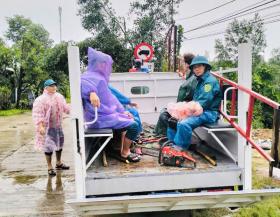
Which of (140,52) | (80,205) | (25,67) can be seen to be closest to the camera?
(80,205)

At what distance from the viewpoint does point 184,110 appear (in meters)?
5.04

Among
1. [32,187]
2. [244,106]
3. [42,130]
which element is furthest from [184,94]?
[32,187]

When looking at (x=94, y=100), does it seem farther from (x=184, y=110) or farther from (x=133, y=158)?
(x=184, y=110)

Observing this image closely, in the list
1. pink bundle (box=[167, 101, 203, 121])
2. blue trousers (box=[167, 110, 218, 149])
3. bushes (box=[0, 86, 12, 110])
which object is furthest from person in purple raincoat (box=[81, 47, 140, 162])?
bushes (box=[0, 86, 12, 110])

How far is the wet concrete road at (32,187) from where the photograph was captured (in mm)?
5852

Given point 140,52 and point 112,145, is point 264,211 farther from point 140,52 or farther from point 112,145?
point 140,52

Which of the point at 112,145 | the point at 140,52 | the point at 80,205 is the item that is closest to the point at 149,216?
the point at 112,145

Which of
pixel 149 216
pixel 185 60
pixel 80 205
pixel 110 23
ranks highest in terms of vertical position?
pixel 110 23

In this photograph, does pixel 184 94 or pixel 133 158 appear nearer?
pixel 133 158

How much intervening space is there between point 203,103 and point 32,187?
3707mm

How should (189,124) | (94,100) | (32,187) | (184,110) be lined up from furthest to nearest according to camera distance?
(32,187) < (184,110) < (189,124) < (94,100)

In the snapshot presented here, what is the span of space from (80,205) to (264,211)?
2823 millimetres

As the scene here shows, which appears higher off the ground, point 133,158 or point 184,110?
point 184,110

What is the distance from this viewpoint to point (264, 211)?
533 cm
